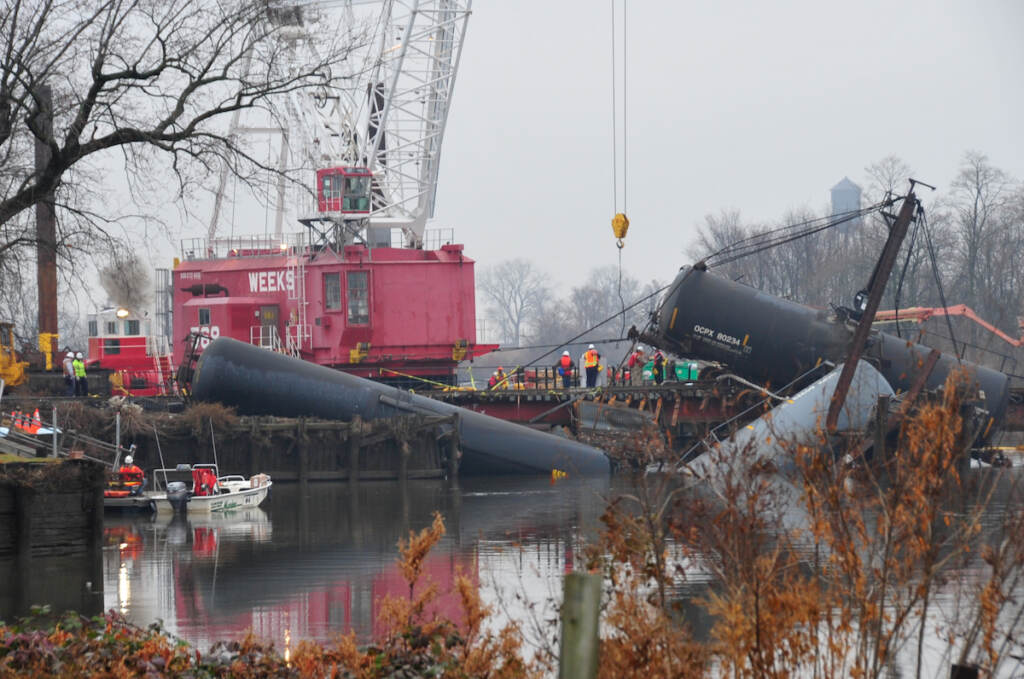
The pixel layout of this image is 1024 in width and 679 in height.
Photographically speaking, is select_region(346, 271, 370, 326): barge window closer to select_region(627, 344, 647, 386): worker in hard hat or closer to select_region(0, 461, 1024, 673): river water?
select_region(627, 344, 647, 386): worker in hard hat

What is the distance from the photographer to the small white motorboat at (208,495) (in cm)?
2806

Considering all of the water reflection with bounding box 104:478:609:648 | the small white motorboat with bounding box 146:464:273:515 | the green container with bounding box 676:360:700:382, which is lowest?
the water reflection with bounding box 104:478:609:648

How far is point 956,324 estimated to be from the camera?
184 feet

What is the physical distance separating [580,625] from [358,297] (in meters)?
36.0

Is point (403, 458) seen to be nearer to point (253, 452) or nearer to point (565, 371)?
point (253, 452)

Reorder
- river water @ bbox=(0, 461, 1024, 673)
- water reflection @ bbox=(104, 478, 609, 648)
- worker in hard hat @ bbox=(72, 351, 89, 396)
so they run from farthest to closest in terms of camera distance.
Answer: worker in hard hat @ bbox=(72, 351, 89, 396) < water reflection @ bbox=(104, 478, 609, 648) < river water @ bbox=(0, 461, 1024, 673)

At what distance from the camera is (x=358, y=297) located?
4209 cm

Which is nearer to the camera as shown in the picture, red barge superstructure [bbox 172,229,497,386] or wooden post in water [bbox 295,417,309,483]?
wooden post in water [bbox 295,417,309,483]

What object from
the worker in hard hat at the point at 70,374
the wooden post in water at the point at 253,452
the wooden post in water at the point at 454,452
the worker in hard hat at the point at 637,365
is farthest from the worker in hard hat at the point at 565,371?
the worker in hard hat at the point at 70,374

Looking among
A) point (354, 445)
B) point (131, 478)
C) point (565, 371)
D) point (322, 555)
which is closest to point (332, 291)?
point (565, 371)

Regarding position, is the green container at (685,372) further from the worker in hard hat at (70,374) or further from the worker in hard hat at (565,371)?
the worker in hard hat at (70,374)

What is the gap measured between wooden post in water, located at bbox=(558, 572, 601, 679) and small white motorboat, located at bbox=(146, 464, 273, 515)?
22.4m

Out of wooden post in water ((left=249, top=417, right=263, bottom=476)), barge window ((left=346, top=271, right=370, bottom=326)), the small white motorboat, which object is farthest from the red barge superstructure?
the small white motorboat

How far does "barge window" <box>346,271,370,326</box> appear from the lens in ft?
137
